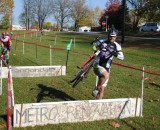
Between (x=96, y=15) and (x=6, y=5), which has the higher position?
(x=96, y=15)

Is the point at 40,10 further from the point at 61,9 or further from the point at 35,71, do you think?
the point at 35,71

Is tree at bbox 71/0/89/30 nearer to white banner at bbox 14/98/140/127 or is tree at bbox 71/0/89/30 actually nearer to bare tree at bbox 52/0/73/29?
bare tree at bbox 52/0/73/29

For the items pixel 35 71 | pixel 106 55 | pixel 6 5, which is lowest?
pixel 35 71

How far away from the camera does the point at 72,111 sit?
24.4 ft

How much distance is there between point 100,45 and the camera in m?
8.73

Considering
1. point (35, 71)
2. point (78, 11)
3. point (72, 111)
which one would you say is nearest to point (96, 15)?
point (78, 11)

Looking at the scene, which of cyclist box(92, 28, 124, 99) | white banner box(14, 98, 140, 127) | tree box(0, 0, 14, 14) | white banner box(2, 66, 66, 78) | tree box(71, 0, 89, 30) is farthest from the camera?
tree box(71, 0, 89, 30)

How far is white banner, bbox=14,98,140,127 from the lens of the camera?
713cm

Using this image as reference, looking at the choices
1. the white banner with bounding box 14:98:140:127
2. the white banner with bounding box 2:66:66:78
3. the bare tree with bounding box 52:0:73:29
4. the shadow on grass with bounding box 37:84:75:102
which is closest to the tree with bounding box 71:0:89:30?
the bare tree with bounding box 52:0:73:29

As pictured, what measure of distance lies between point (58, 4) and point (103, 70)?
83551mm

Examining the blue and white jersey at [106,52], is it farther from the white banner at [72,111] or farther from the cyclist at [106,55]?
the white banner at [72,111]

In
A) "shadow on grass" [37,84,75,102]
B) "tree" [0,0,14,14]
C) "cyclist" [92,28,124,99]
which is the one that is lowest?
"shadow on grass" [37,84,75,102]

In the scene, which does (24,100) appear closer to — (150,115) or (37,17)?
(150,115)

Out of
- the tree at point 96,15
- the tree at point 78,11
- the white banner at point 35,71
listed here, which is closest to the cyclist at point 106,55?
the white banner at point 35,71
